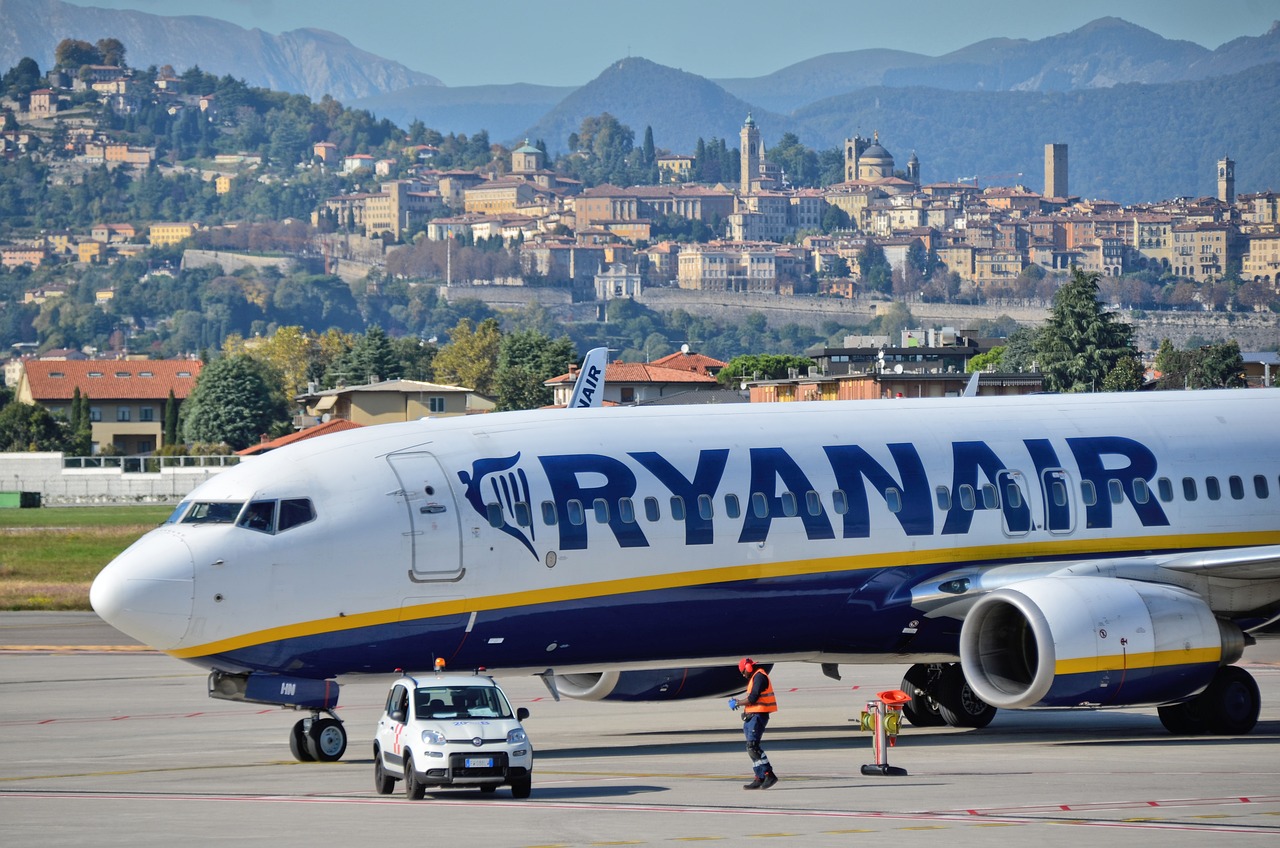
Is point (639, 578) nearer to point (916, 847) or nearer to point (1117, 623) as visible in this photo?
point (1117, 623)

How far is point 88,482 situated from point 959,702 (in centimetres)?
12726

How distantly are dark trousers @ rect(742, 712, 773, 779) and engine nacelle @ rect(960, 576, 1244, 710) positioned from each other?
502cm

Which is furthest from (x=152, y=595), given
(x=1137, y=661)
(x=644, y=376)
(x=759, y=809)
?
(x=644, y=376)

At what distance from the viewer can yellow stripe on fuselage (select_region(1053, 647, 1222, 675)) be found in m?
29.2

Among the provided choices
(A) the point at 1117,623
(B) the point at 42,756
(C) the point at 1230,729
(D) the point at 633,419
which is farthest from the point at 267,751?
(C) the point at 1230,729

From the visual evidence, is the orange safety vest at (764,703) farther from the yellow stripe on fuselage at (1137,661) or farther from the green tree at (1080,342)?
the green tree at (1080,342)

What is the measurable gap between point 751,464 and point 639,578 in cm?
271

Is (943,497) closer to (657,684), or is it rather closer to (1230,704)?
(657,684)

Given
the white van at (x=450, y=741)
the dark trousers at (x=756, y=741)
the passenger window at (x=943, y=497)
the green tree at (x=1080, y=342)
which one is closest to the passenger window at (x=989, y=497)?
the passenger window at (x=943, y=497)

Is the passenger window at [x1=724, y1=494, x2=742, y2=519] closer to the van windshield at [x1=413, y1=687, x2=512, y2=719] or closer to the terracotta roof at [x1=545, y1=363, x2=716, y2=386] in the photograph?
the van windshield at [x1=413, y1=687, x2=512, y2=719]

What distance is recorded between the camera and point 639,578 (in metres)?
29.7

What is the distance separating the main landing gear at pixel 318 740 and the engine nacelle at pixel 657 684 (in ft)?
13.5

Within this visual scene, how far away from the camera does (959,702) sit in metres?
34.3

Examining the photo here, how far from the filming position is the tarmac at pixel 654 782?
22.3m
